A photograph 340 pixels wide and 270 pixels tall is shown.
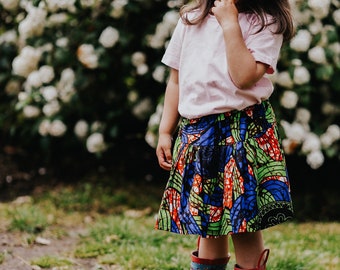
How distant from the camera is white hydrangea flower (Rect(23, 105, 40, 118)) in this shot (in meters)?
4.27

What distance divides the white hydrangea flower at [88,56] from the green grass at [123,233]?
93 cm

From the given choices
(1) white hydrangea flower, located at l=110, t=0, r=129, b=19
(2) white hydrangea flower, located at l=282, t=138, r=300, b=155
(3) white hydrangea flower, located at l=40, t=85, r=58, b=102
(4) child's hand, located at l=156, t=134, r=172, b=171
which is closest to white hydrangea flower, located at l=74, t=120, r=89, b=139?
A: (3) white hydrangea flower, located at l=40, t=85, r=58, b=102

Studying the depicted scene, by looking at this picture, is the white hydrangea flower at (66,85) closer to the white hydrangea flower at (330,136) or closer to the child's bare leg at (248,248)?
the white hydrangea flower at (330,136)

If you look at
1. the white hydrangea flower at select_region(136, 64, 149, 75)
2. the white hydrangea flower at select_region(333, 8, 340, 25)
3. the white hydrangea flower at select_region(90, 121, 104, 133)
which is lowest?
the white hydrangea flower at select_region(90, 121, 104, 133)

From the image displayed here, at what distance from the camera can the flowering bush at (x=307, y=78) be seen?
3.85m

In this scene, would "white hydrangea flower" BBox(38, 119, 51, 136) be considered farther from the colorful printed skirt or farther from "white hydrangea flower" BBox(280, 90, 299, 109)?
the colorful printed skirt

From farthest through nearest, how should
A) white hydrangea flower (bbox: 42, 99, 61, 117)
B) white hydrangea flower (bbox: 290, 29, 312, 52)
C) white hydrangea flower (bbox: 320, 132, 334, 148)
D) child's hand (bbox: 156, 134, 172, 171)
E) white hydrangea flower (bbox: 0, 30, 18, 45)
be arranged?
white hydrangea flower (bbox: 0, 30, 18, 45), white hydrangea flower (bbox: 42, 99, 61, 117), white hydrangea flower (bbox: 320, 132, 334, 148), white hydrangea flower (bbox: 290, 29, 312, 52), child's hand (bbox: 156, 134, 172, 171)

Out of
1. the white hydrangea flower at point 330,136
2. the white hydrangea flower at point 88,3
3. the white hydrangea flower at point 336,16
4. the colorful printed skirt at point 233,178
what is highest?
the white hydrangea flower at point 88,3

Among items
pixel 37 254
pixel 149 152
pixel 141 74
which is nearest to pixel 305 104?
pixel 141 74

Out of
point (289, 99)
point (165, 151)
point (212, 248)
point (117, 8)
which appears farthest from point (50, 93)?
point (212, 248)

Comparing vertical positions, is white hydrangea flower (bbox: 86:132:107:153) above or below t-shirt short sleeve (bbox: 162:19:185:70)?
below

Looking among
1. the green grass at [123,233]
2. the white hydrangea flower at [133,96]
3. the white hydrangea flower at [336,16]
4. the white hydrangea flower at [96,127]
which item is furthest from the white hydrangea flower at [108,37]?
the white hydrangea flower at [336,16]

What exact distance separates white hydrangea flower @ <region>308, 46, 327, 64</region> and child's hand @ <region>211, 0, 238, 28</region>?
6.44 ft

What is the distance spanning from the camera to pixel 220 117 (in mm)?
2074
